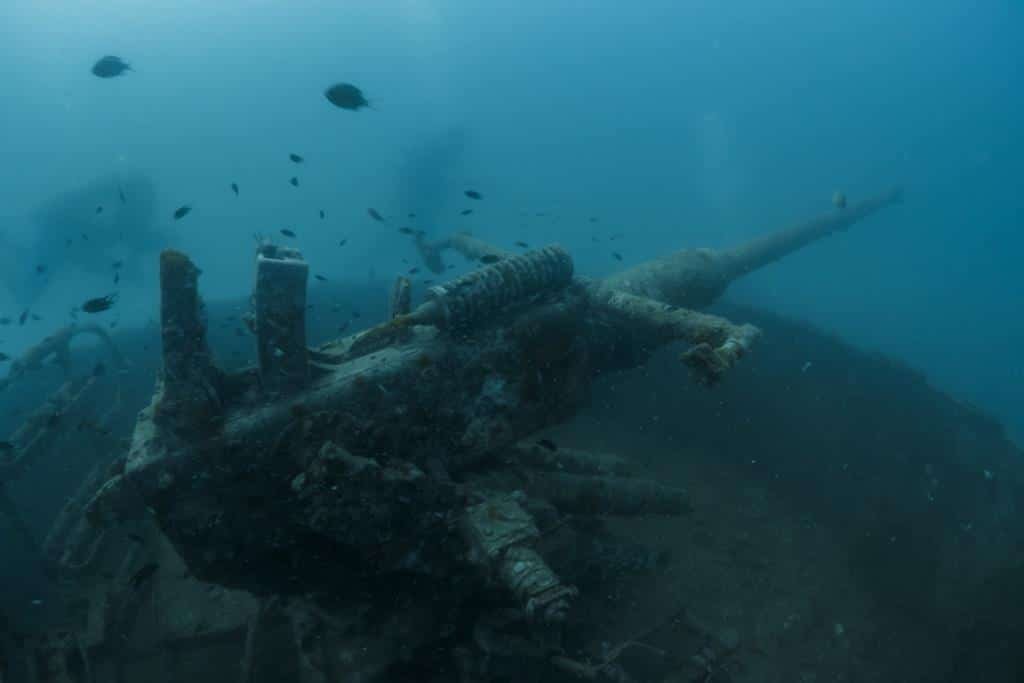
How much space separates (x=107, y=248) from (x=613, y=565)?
56.9 metres

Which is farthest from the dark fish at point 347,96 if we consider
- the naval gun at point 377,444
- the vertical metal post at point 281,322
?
the vertical metal post at point 281,322

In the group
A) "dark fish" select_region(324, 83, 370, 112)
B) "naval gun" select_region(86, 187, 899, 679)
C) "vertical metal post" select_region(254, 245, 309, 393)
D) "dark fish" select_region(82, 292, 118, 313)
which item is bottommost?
"dark fish" select_region(82, 292, 118, 313)

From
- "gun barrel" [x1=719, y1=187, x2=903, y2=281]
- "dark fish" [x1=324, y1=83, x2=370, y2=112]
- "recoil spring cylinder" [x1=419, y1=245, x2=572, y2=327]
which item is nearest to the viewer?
"recoil spring cylinder" [x1=419, y1=245, x2=572, y2=327]

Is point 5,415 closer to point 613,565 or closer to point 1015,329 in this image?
point 613,565

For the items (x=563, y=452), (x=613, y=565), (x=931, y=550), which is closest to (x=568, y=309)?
(x=563, y=452)

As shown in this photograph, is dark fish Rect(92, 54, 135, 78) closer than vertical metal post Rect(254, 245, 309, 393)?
No

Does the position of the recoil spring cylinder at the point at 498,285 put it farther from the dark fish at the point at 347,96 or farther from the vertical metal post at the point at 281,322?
the dark fish at the point at 347,96

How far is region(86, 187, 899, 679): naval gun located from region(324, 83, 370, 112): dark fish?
12.7 feet

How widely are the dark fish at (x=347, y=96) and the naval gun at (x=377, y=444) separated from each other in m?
3.86

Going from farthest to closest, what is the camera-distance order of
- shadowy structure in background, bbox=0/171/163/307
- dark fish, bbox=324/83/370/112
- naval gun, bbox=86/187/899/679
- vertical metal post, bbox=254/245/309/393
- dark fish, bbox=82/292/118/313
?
shadowy structure in background, bbox=0/171/163/307 → dark fish, bbox=324/83/370/112 → dark fish, bbox=82/292/118/313 → vertical metal post, bbox=254/245/309/393 → naval gun, bbox=86/187/899/679

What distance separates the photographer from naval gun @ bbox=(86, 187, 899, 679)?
4.30m

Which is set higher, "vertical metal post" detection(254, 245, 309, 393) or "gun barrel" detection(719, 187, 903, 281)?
"vertical metal post" detection(254, 245, 309, 393)

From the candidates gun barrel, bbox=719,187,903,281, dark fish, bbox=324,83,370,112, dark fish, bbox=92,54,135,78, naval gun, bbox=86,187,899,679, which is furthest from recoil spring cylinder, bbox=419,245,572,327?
dark fish, bbox=92,54,135,78

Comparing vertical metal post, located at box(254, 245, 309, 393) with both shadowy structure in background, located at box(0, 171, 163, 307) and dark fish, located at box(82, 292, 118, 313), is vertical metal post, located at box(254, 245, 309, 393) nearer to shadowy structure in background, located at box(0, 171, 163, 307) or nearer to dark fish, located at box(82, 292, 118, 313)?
dark fish, located at box(82, 292, 118, 313)
